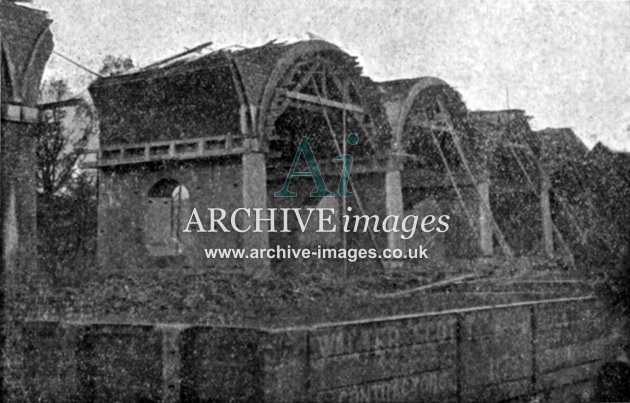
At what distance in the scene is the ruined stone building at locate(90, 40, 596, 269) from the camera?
15961 millimetres

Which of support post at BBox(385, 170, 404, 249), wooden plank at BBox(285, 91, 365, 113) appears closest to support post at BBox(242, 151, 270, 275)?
wooden plank at BBox(285, 91, 365, 113)

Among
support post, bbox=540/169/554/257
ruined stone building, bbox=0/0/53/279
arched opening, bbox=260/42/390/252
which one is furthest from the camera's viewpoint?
support post, bbox=540/169/554/257

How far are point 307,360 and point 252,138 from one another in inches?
334

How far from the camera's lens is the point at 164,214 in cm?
1797

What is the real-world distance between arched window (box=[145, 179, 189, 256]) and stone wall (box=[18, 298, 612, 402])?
766cm

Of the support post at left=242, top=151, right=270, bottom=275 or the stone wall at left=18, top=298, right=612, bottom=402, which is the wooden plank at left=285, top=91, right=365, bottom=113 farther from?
the stone wall at left=18, top=298, right=612, bottom=402

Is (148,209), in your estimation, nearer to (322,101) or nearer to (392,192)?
(322,101)

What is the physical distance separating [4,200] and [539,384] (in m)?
7.53

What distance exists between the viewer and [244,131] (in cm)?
1577

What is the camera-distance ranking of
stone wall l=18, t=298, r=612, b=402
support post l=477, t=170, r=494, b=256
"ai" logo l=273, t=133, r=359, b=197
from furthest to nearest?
1. support post l=477, t=170, r=494, b=256
2. "ai" logo l=273, t=133, r=359, b=197
3. stone wall l=18, t=298, r=612, b=402

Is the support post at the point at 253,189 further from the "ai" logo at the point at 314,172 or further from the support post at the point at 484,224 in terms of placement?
the support post at the point at 484,224

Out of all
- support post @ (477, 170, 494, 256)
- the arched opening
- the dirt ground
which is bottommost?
the dirt ground

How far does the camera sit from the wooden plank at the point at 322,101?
17.1m

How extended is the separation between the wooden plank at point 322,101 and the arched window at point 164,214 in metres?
2.96
